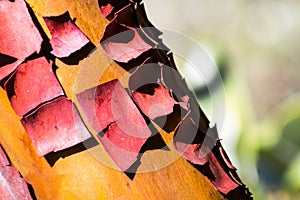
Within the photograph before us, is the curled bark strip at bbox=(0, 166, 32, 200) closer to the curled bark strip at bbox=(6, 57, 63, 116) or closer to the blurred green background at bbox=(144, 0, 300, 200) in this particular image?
the curled bark strip at bbox=(6, 57, 63, 116)

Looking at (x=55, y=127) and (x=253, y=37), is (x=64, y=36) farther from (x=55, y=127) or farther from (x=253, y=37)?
(x=253, y=37)

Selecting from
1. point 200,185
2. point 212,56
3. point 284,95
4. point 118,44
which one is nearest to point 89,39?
point 118,44

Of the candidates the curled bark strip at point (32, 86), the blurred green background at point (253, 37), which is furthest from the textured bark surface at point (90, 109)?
the blurred green background at point (253, 37)

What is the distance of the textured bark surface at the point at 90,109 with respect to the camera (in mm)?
328

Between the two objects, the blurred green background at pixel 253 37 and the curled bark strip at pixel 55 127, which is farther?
the blurred green background at pixel 253 37

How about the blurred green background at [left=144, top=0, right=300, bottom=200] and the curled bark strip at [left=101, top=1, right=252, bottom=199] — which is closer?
the curled bark strip at [left=101, top=1, right=252, bottom=199]

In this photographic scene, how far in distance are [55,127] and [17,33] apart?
6 centimetres

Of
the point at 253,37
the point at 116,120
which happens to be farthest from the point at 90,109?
the point at 253,37

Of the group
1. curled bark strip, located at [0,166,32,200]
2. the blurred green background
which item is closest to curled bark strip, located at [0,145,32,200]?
curled bark strip, located at [0,166,32,200]

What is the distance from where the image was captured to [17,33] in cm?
33

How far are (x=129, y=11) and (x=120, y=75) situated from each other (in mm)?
44

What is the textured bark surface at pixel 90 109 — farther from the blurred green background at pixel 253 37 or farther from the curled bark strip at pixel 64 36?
the blurred green background at pixel 253 37

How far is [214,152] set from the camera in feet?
1.26

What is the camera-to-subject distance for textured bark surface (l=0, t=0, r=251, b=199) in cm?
33
